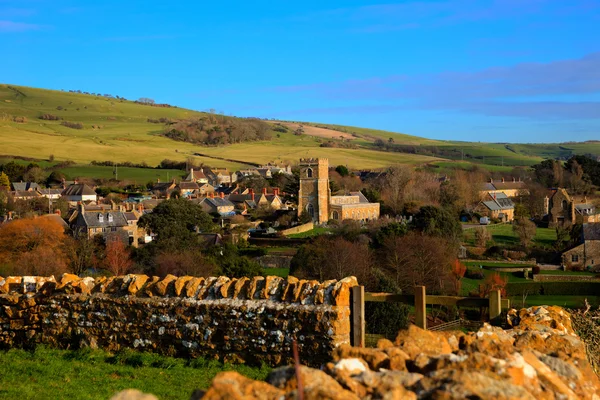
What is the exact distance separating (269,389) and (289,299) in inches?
187

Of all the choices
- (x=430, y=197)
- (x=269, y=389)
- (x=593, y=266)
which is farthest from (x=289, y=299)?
(x=430, y=197)

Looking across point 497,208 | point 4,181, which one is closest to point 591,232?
point 497,208

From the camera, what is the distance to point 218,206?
83.4 meters

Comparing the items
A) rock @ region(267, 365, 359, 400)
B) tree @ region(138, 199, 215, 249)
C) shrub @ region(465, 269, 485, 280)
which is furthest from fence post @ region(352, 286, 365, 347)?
shrub @ region(465, 269, 485, 280)

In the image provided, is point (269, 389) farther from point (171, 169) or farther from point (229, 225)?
point (171, 169)

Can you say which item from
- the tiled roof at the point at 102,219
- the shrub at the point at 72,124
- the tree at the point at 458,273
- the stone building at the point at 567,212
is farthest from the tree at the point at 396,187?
the shrub at the point at 72,124

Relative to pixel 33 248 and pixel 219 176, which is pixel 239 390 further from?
pixel 219 176

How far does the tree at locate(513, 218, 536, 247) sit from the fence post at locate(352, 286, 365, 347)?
56099 millimetres

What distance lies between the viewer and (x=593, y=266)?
173 ft

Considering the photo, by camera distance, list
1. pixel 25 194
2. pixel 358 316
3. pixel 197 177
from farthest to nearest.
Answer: pixel 197 177 < pixel 25 194 < pixel 358 316

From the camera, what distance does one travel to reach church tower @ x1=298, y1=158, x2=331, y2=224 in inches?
3226

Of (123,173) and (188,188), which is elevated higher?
(123,173)

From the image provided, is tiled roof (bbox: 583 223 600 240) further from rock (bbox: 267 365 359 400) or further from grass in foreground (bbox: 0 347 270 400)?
rock (bbox: 267 365 359 400)

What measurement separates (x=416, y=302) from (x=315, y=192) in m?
74.9
